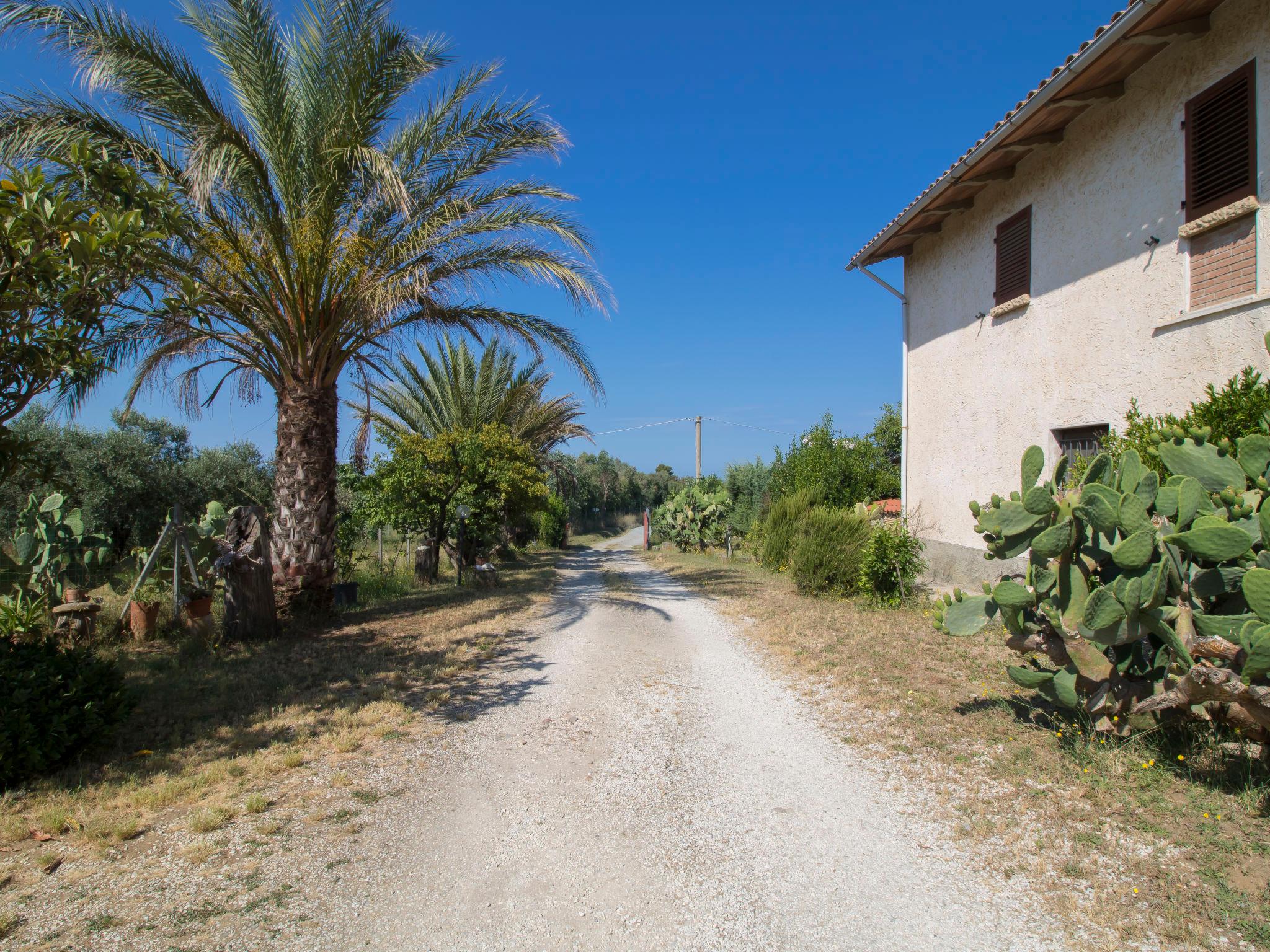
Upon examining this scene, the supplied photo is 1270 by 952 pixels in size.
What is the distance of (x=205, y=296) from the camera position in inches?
265

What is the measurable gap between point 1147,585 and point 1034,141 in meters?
7.22

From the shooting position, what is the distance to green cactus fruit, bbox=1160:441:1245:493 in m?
3.69

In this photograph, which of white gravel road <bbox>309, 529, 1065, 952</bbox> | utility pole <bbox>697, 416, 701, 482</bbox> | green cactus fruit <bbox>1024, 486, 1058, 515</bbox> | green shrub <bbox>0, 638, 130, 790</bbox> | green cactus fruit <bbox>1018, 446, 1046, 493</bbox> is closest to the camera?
white gravel road <bbox>309, 529, 1065, 952</bbox>

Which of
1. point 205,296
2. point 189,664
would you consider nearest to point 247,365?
point 205,296

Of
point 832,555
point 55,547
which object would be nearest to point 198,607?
point 55,547

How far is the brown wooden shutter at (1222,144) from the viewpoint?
5.86 meters

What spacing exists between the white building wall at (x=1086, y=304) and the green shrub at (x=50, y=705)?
28.6 ft

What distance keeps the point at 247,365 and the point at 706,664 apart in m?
6.51

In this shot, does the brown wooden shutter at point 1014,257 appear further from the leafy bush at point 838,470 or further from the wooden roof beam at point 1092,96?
the leafy bush at point 838,470

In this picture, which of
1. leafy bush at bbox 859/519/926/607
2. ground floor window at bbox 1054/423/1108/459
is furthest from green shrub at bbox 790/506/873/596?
ground floor window at bbox 1054/423/1108/459

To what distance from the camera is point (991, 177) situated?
9.38 m

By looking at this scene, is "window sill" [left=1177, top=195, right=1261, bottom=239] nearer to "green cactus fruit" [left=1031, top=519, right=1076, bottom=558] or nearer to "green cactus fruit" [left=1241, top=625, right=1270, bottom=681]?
"green cactus fruit" [left=1031, top=519, right=1076, bottom=558]

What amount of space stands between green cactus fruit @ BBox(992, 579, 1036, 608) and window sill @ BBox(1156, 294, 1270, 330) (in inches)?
152

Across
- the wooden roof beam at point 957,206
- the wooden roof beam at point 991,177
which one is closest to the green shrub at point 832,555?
the wooden roof beam at point 957,206
